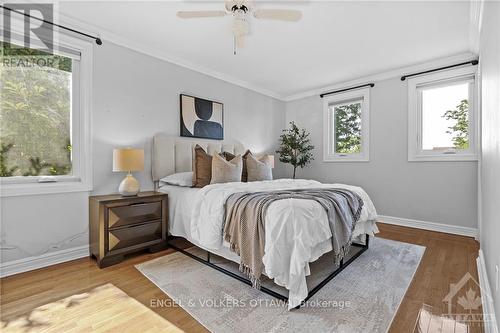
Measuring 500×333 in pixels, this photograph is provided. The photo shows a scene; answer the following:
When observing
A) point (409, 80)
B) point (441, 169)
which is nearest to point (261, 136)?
point (409, 80)

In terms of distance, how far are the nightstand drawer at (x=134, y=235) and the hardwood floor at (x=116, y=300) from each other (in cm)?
18

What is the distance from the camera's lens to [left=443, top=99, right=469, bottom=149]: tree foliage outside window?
3.31 meters

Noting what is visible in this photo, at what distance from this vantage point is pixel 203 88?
3.80m

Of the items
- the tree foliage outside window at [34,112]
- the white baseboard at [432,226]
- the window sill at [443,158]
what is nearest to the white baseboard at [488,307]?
the white baseboard at [432,226]

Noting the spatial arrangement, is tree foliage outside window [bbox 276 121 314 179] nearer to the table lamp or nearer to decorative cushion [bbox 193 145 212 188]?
decorative cushion [bbox 193 145 212 188]

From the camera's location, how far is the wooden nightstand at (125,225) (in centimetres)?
229

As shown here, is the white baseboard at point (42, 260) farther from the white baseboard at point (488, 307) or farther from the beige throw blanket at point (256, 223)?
the white baseboard at point (488, 307)

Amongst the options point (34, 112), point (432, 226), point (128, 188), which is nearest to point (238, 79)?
point (128, 188)

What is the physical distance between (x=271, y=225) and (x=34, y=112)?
2.60 m

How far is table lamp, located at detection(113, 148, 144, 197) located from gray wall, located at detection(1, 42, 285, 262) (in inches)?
14.4

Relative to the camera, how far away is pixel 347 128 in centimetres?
451

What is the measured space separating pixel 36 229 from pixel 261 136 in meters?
3.69

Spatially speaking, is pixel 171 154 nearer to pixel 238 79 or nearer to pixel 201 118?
pixel 201 118

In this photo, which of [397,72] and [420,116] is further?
[397,72]
